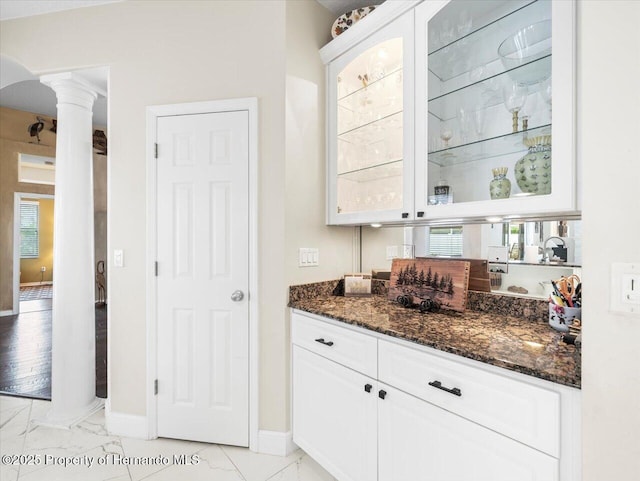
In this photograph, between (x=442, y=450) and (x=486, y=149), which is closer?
(x=442, y=450)

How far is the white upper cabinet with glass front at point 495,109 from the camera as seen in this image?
1185mm

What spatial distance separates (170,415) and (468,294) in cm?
200

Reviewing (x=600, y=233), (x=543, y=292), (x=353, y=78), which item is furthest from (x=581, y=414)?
(x=353, y=78)

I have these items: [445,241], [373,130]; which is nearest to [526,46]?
[373,130]

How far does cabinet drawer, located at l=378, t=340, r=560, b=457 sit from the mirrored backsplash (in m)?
0.69

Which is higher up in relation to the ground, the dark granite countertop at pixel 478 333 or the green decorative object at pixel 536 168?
the green decorative object at pixel 536 168

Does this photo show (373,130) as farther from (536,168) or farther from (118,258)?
(118,258)

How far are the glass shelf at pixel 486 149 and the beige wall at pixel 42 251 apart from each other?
428 inches

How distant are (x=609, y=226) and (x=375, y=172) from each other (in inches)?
49.9

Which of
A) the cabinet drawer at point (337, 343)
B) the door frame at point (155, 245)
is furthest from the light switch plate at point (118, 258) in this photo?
the cabinet drawer at point (337, 343)

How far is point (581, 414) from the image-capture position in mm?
866

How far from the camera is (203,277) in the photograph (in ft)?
6.86

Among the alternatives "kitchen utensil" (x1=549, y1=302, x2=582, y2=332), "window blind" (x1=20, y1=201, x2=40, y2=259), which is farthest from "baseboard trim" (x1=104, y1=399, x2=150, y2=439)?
"window blind" (x1=20, y1=201, x2=40, y2=259)

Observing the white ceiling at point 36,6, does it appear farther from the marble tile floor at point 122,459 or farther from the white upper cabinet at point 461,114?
the marble tile floor at point 122,459
